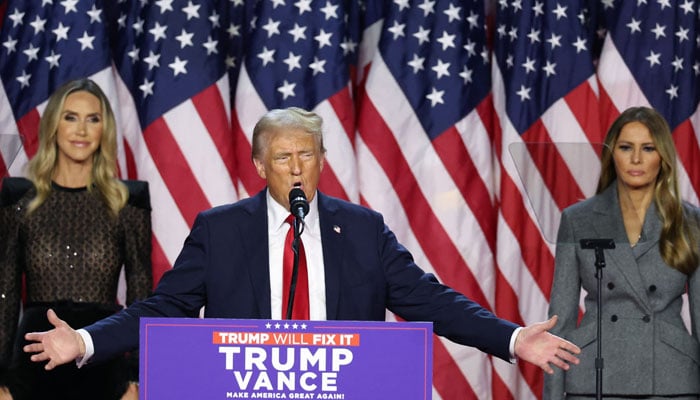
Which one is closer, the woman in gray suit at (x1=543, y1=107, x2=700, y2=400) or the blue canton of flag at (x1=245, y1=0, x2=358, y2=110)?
the woman in gray suit at (x1=543, y1=107, x2=700, y2=400)

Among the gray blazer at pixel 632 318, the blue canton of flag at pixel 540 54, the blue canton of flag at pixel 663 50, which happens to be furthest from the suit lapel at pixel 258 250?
the blue canton of flag at pixel 663 50

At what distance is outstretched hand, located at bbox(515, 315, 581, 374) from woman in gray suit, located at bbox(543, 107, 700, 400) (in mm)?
979

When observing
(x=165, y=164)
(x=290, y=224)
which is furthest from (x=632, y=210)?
(x=165, y=164)

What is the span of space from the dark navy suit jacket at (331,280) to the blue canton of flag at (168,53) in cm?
199

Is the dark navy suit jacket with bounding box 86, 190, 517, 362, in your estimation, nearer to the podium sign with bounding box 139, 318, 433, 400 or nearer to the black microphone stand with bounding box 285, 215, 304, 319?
the black microphone stand with bounding box 285, 215, 304, 319

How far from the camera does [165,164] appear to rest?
5297 millimetres

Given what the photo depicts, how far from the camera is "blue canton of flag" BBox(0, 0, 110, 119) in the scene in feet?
17.2

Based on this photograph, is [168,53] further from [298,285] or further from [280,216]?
[298,285]

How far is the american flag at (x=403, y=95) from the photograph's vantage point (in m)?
5.29

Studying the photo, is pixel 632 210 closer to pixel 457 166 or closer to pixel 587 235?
pixel 587 235

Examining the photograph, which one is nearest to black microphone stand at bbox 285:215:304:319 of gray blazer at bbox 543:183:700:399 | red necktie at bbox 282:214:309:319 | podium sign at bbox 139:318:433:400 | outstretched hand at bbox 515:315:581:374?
podium sign at bbox 139:318:433:400

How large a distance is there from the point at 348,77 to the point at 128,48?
3.43 ft

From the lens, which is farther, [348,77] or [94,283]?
[348,77]

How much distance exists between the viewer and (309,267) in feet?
10.8
